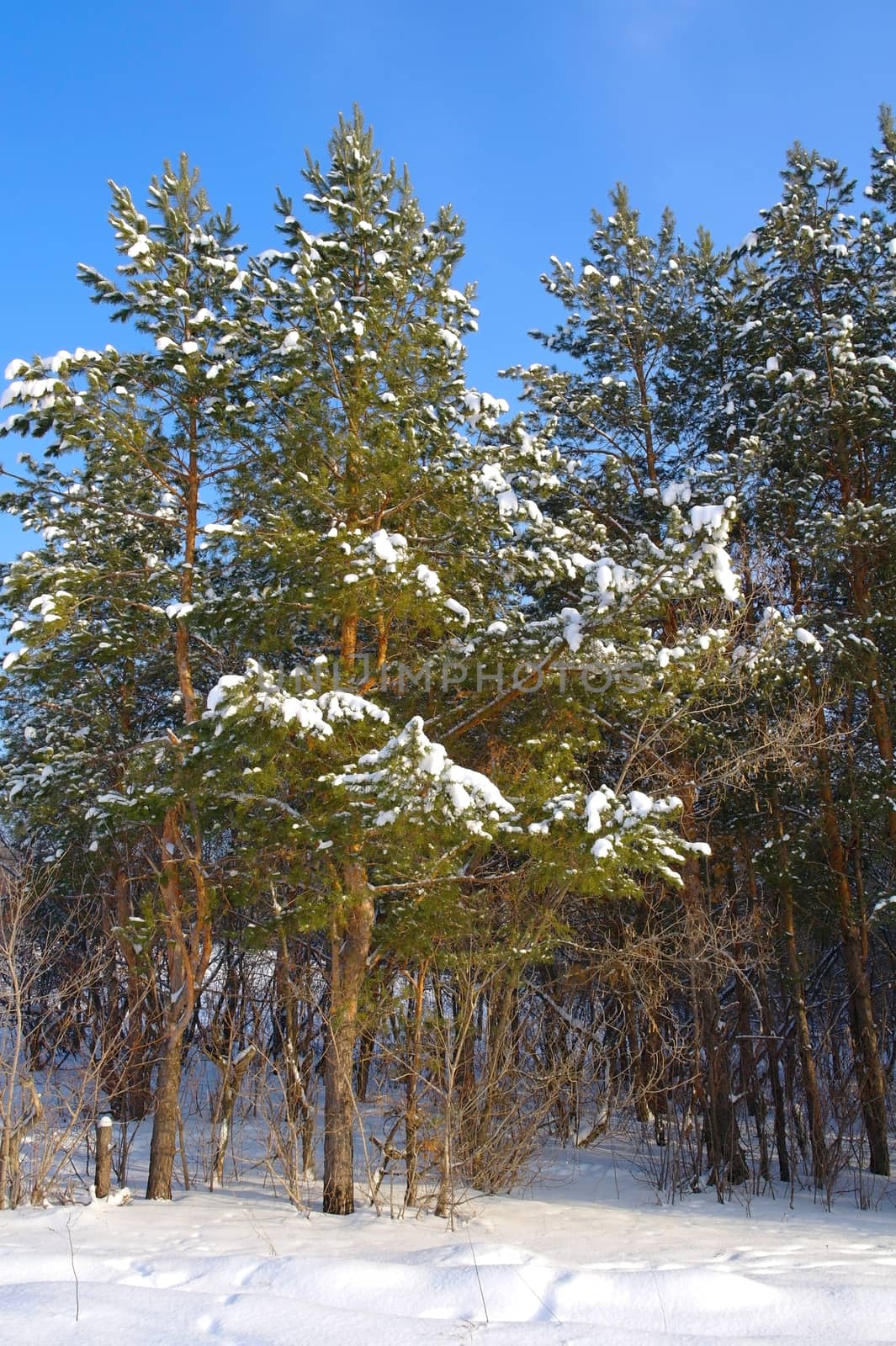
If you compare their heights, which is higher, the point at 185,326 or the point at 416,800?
the point at 185,326

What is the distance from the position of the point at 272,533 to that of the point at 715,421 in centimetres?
869

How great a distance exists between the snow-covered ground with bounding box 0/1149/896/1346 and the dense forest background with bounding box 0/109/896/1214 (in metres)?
1.13

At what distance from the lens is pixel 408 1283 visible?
19.0 ft

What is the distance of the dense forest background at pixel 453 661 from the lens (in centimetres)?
929

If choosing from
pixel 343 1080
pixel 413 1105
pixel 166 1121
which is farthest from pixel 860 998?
pixel 166 1121

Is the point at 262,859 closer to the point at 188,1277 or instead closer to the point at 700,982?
the point at 188,1277

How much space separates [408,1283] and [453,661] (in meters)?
5.94

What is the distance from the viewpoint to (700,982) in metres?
12.8

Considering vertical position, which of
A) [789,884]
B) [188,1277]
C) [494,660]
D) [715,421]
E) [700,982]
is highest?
[715,421]

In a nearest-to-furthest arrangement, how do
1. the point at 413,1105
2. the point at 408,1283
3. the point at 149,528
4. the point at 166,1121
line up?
the point at 408,1283
the point at 413,1105
the point at 166,1121
the point at 149,528

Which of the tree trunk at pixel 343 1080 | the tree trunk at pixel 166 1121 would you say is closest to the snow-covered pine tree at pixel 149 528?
the tree trunk at pixel 166 1121

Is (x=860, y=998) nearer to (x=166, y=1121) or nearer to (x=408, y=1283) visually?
(x=166, y=1121)

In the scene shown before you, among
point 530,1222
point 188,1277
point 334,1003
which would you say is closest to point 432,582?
point 334,1003

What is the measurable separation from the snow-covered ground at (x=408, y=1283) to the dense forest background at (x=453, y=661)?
113 centimetres
